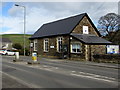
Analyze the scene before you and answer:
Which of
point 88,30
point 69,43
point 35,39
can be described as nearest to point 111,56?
point 69,43

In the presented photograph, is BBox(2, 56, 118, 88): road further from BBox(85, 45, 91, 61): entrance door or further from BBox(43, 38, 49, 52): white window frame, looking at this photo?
Answer: BBox(43, 38, 49, 52): white window frame

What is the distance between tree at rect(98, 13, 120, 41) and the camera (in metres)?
44.5

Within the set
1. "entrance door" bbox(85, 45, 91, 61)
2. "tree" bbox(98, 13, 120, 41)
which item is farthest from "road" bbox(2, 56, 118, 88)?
"tree" bbox(98, 13, 120, 41)

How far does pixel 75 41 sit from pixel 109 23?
22.0 metres

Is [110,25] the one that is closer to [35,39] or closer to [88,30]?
[88,30]

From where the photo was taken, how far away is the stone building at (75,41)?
26372mm

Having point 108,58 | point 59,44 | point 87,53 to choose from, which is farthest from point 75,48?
point 108,58

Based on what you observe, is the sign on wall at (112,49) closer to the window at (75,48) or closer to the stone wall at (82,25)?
the window at (75,48)

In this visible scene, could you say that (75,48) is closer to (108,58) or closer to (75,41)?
(75,41)

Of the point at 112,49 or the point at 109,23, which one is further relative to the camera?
the point at 109,23

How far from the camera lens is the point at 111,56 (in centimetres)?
2142

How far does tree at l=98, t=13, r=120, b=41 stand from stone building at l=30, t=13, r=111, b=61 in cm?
1397

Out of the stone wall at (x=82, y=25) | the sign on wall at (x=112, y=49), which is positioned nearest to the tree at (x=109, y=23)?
the stone wall at (x=82, y=25)

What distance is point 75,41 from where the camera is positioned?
2753 centimetres
